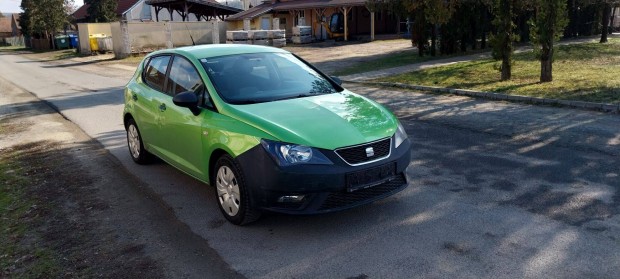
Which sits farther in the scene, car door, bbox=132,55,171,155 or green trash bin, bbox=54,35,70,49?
green trash bin, bbox=54,35,70,49

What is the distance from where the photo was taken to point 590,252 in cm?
393

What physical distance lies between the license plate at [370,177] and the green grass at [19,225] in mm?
2453

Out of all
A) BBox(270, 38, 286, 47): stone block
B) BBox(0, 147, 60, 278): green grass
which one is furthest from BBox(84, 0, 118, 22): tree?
BBox(0, 147, 60, 278): green grass

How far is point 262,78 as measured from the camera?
5.53m

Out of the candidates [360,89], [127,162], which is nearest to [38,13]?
[360,89]

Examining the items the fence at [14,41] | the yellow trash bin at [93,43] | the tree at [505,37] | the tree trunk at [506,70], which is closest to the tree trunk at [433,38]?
the tree at [505,37]

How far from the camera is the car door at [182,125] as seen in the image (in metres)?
5.19

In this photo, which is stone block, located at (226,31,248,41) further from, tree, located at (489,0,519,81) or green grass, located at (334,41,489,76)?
tree, located at (489,0,519,81)

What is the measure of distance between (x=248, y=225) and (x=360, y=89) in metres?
9.64

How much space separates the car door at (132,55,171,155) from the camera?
611cm

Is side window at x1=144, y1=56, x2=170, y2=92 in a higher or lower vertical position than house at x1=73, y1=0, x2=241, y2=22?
lower

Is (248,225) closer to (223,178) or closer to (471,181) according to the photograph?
(223,178)

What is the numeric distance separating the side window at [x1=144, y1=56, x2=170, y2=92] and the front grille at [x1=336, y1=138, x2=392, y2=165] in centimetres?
278

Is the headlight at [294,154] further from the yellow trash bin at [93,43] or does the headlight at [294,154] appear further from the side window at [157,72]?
the yellow trash bin at [93,43]
